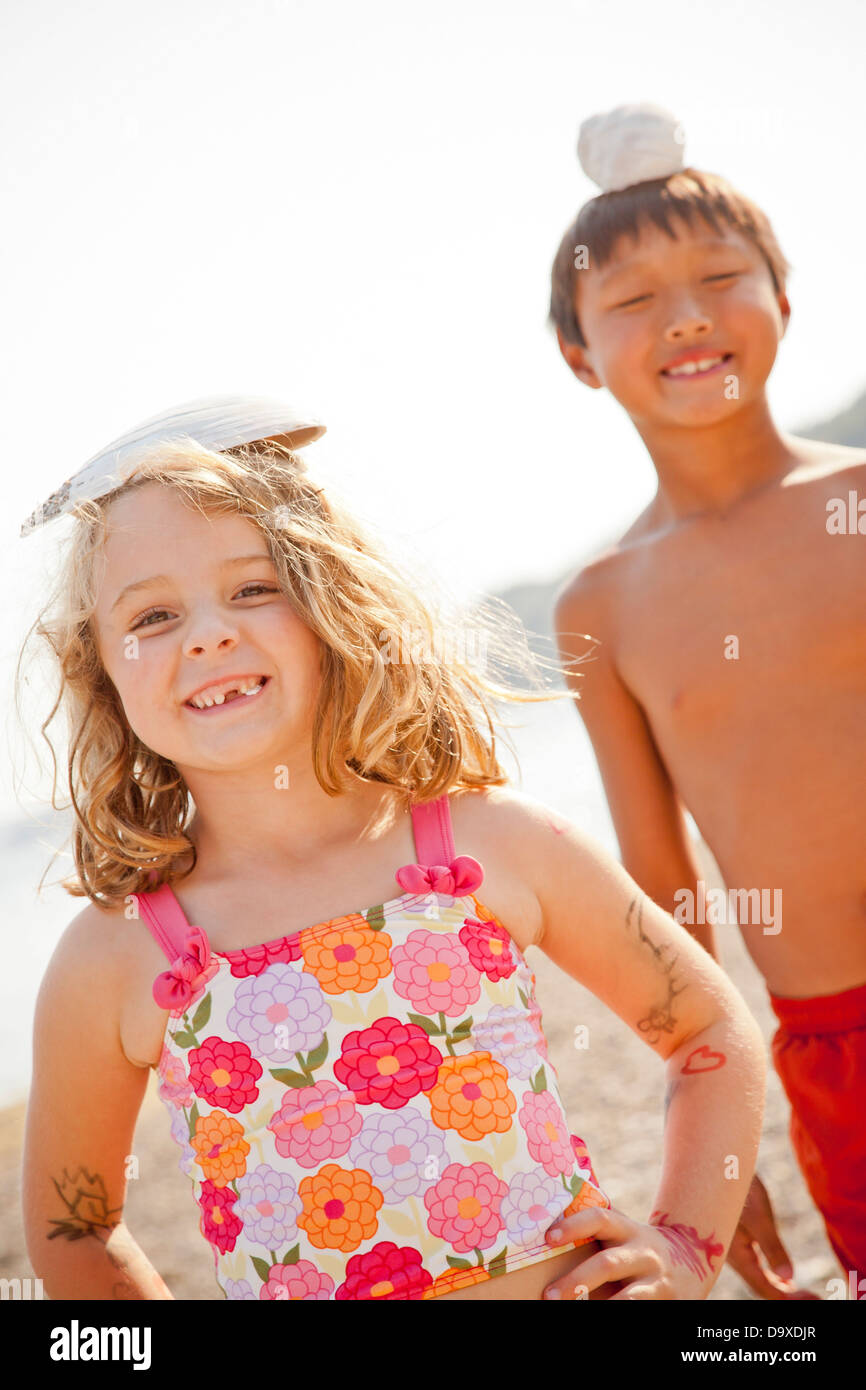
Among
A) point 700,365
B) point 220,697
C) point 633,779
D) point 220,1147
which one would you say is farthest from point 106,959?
point 700,365

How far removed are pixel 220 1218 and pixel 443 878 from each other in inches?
23.4

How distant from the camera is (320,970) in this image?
6.07 ft

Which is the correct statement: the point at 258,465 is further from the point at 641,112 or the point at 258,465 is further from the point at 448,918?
the point at 641,112

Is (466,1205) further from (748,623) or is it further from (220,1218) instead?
(748,623)

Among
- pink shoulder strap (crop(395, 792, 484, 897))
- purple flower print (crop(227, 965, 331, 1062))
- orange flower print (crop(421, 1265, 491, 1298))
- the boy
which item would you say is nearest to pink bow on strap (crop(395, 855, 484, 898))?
pink shoulder strap (crop(395, 792, 484, 897))

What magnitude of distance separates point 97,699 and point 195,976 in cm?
61

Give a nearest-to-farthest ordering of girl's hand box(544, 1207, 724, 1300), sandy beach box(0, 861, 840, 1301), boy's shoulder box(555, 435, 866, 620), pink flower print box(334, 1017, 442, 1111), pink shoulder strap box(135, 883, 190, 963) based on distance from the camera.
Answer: girl's hand box(544, 1207, 724, 1300) → pink flower print box(334, 1017, 442, 1111) → pink shoulder strap box(135, 883, 190, 963) → boy's shoulder box(555, 435, 866, 620) → sandy beach box(0, 861, 840, 1301)

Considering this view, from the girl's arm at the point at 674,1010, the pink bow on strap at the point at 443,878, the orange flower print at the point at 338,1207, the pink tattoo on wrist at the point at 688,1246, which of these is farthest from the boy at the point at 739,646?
the orange flower print at the point at 338,1207

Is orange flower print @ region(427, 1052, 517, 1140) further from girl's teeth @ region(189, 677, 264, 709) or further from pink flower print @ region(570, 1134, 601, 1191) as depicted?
girl's teeth @ region(189, 677, 264, 709)

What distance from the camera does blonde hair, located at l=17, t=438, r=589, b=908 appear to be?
2025 mm

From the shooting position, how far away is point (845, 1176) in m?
2.57

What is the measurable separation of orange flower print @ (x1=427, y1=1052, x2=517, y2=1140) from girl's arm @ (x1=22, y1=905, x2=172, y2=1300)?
1.64ft

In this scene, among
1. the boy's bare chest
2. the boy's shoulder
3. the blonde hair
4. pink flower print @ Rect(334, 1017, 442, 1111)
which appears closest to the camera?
pink flower print @ Rect(334, 1017, 442, 1111)
